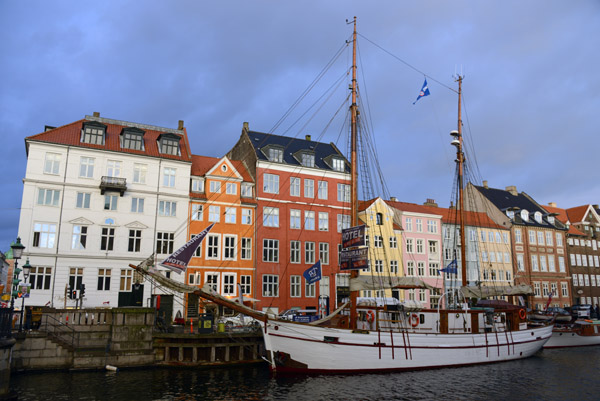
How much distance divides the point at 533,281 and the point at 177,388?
200 ft

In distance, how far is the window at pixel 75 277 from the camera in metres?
38.7

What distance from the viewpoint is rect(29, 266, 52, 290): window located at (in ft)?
122

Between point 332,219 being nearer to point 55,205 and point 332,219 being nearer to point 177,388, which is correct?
point 55,205

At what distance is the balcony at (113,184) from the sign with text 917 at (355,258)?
22.8m

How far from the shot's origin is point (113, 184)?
133 ft

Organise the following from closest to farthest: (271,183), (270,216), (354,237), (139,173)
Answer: (354,237), (139,173), (270,216), (271,183)

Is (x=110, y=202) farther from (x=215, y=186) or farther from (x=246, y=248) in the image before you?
(x=246, y=248)

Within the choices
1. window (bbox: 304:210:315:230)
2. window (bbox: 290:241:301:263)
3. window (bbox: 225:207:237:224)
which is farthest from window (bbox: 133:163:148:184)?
window (bbox: 304:210:315:230)

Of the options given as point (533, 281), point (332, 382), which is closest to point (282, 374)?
point (332, 382)

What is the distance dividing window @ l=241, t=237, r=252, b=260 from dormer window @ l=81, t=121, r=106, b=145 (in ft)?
54.8

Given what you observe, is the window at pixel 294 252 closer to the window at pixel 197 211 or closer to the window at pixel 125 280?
the window at pixel 197 211

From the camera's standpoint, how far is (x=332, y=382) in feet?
82.3

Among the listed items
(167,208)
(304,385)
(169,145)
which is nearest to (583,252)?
(167,208)

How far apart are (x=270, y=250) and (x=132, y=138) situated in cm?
1779
